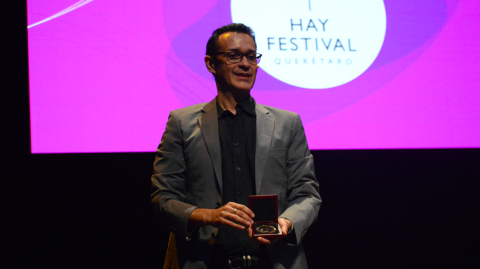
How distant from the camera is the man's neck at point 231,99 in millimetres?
1663

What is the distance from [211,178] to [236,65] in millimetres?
485

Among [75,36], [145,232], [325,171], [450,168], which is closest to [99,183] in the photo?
[145,232]

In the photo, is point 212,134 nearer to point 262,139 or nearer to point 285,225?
point 262,139

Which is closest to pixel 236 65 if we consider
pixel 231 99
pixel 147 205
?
pixel 231 99

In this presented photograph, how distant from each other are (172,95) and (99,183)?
2.89 ft

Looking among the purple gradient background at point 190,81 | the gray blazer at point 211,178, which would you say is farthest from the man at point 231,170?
the purple gradient background at point 190,81

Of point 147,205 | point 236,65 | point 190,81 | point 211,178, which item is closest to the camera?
point 211,178

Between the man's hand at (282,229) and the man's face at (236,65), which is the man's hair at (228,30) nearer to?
the man's face at (236,65)

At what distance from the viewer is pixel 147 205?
2.93 meters

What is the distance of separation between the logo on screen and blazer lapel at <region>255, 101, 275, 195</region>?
3.75 feet

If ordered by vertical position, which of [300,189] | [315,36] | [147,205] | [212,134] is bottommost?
[147,205]

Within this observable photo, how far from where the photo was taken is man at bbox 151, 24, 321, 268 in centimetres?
144

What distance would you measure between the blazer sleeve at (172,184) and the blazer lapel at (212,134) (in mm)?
107

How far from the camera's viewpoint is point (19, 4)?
278 cm
